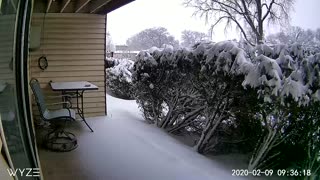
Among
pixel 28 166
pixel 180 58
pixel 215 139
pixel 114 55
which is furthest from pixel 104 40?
pixel 28 166

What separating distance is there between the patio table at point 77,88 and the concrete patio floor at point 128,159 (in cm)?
54

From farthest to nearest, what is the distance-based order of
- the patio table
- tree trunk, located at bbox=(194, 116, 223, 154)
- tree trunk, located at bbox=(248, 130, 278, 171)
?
the patio table
tree trunk, located at bbox=(194, 116, 223, 154)
tree trunk, located at bbox=(248, 130, 278, 171)

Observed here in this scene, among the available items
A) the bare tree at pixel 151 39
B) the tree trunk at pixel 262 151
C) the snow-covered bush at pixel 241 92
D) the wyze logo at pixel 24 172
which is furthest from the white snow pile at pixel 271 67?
the wyze logo at pixel 24 172

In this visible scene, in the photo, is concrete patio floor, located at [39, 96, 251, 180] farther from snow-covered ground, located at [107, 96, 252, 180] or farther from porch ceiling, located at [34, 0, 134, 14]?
porch ceiling, located at [34, 0, 134, 14]

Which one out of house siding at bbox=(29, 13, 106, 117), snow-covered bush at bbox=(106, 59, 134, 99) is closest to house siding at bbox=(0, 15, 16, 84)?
house siding at bbox=(29, 13, 106, 117)

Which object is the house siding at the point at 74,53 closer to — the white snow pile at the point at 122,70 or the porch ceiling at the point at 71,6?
the porch ceiling at the point at 71,6

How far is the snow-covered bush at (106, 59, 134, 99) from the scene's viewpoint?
219 inches

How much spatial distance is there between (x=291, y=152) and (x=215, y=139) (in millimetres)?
947

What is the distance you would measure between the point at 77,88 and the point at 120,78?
76.0 inches

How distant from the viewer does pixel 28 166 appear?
44.2 inches

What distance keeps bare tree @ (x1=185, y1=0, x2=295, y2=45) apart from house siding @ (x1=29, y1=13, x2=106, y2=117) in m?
1.89

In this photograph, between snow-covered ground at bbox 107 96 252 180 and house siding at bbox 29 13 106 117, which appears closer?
snow-covered ground at bbox 107 96 252 180

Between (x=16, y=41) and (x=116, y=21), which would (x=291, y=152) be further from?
(x=116, y=21)

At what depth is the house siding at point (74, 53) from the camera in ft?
14.8
